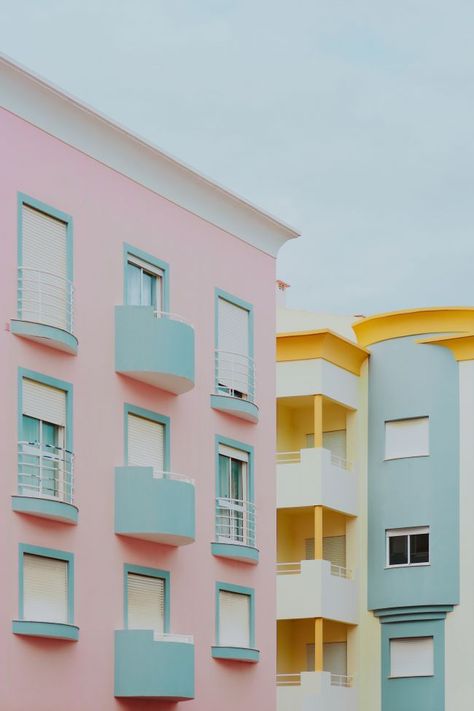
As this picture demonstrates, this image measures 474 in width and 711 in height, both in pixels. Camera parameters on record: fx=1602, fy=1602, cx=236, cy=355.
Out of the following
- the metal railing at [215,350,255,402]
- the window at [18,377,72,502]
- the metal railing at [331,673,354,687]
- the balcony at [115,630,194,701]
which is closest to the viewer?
the window at [18,377,72,502]

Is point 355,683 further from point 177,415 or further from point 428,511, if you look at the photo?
point 177,415

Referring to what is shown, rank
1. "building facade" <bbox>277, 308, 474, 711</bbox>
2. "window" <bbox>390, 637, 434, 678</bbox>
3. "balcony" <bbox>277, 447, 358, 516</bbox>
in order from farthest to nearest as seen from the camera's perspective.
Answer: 1. "window" <bbox>390, 637, 434, 678</bbox>
2. "balcony" <bbox>277, 447, 358, 516</bbox>
3. "building facade" <bbox>277, 308, 474, 711</bbox>

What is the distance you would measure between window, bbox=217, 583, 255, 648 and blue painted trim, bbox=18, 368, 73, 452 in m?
5.72

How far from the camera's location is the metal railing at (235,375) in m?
31.7

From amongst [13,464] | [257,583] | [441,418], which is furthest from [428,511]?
[13,464]

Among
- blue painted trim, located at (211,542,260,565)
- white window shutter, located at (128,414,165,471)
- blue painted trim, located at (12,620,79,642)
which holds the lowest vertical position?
blue painted trim, located at (12,620,79,642)

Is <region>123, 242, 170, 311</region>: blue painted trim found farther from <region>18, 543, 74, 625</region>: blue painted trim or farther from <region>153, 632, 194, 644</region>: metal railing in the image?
<region>153, 632, 194, 644</region>: metal railing

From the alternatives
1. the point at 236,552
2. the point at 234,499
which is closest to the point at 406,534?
the point at 234,499

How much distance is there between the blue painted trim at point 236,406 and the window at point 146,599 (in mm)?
3797

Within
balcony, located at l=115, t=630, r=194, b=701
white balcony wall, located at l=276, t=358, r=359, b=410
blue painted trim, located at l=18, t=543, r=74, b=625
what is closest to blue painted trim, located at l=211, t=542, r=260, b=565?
balcony, located at l=115, t=630, r=194, b=701

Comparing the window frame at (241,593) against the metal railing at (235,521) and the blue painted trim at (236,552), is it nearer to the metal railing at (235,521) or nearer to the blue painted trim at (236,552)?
the blue painted trim at (236,552)

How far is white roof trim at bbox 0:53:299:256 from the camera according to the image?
85.4ft

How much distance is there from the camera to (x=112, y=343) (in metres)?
28.2

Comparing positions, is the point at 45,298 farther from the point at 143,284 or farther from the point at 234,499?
the point at 234,499
